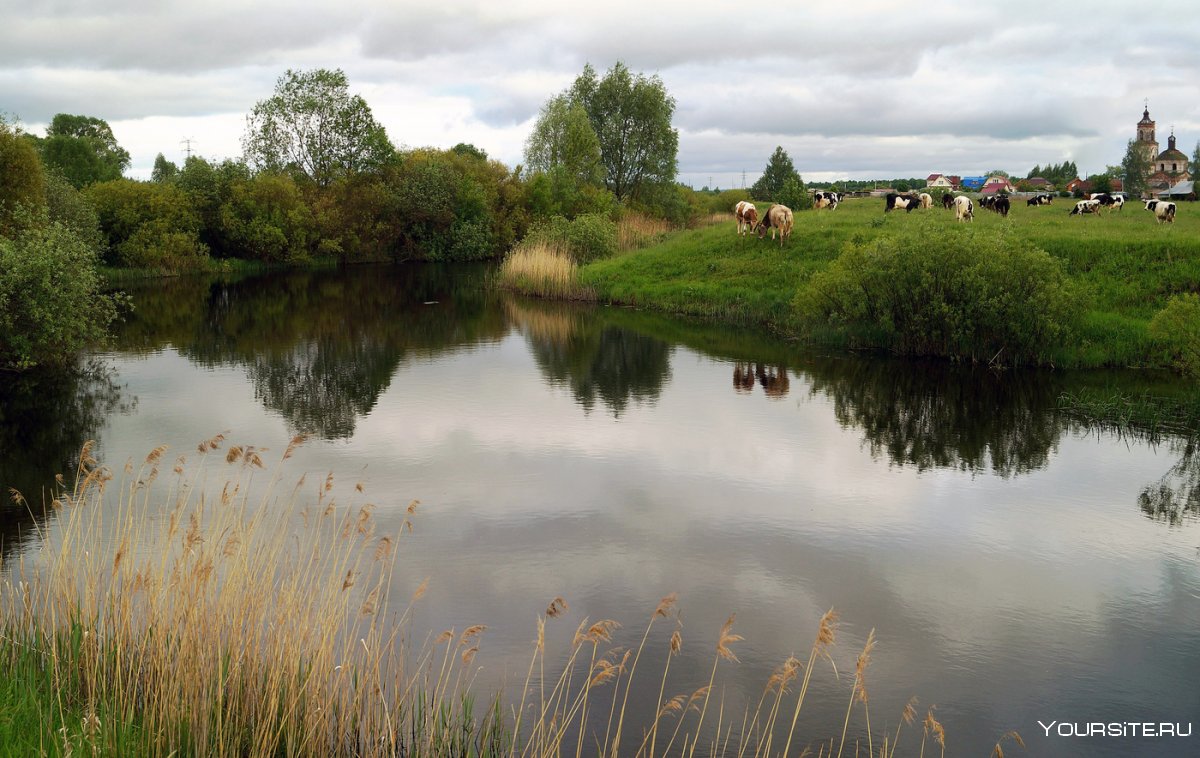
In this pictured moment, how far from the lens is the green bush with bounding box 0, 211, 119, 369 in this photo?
55.7ft

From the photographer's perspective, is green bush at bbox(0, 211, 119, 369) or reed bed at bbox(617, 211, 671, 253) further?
reed bed at bbox(617, 211, 671, 253)

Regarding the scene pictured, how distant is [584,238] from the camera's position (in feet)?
122

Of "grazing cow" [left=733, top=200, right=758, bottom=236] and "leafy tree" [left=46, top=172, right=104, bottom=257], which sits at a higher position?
"leafy tree" [left=46, top=172, right=104, bottom=257]

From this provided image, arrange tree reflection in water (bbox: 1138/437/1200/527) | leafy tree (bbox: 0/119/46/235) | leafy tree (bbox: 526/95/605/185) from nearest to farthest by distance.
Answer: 1. tree reflection in water (bbox: 1138/437/1200/527)
2. leafy tree (bbox: 0/119/46/235)
3. leafy tree (bbox: 526/95/605/185)

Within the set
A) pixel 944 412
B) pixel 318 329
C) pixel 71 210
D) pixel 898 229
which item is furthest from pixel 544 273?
pixel 944 412

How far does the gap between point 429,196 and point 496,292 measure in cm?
2108

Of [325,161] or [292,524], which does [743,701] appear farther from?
[325,161]

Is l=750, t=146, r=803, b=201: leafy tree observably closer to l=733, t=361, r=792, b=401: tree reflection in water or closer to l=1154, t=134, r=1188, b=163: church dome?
l=733, t=361, r=792, b=401: tree reflection in water

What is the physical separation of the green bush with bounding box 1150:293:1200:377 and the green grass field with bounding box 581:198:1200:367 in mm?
525

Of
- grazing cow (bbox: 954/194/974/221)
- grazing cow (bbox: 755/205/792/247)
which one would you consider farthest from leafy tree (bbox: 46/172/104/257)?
grazing cow (bbox: 954/194/974/221)

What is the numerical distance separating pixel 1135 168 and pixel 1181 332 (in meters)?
97.3

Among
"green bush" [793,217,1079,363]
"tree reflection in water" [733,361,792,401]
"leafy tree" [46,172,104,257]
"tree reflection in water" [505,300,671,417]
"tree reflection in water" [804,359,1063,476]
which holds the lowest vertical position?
"tree reflection in water" [804,359,1063,476]

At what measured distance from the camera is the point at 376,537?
987 cm

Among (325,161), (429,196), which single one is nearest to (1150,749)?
(429,196)
